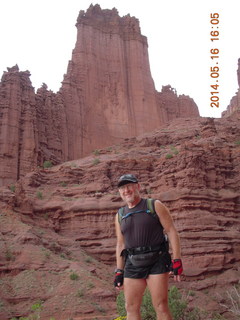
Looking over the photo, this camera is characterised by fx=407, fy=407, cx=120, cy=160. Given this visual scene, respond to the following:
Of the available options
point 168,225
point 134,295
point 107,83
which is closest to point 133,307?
point 134,295

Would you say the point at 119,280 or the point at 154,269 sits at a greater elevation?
the point at 154,269

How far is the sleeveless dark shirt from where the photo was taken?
538 centimetres

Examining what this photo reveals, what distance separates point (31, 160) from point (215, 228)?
19932 mm

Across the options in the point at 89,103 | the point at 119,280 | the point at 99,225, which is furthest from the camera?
the point at 89,103

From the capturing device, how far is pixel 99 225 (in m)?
25.4

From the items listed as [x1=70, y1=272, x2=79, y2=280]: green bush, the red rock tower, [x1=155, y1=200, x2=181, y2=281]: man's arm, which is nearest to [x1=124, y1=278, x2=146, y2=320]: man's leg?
[x1=155, y1=200, x2=181, y2=281]: man's arm

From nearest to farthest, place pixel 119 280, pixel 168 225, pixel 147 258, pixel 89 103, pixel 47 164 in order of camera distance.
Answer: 1. pixel 147 258
2. pixel 168 225
3. pixel 119 280
4. pixel 47 164
5. pixel 89 103

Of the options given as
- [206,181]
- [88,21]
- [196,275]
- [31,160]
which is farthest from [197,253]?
[88,21]

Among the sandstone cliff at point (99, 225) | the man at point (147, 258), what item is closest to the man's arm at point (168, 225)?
the man at point (147, 258)

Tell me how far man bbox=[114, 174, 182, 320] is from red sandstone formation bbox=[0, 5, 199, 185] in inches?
1244

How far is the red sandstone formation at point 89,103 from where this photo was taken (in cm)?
3856

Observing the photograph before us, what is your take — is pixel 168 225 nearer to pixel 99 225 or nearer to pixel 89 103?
pixel 99 225

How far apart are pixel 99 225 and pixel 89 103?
88.5 ft

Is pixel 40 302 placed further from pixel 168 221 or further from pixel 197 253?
pixel 168 221
